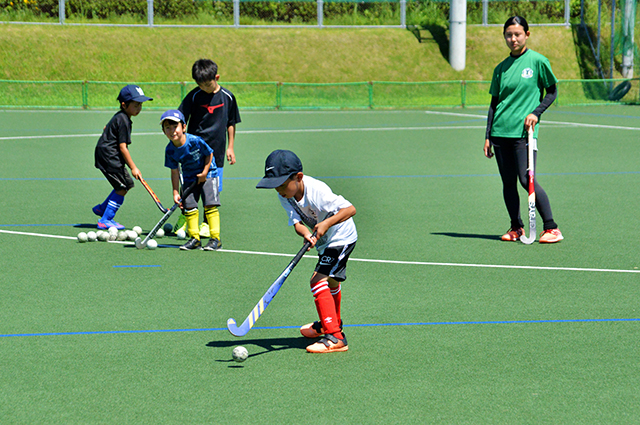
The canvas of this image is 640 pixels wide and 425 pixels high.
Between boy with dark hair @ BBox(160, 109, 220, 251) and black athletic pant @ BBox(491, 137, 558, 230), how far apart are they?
9.72 ft

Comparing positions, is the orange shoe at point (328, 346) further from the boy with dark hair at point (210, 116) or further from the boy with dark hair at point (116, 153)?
the boy with dark hair at point (116, 153)

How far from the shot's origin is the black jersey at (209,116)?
8.69m

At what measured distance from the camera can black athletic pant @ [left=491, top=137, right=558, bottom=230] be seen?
8.52 metres

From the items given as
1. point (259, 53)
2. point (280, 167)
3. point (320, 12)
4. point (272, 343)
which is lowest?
point (272, 343)

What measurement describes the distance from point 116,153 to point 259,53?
31.8m

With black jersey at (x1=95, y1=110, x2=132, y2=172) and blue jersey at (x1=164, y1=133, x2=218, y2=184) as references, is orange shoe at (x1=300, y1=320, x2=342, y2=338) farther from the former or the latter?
black jersey at (x1=95, y1=110, x2=132, y2=172)

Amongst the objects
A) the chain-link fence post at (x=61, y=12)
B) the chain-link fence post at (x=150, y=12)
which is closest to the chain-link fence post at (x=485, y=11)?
the chain-link fence post at (x=150, y=12)

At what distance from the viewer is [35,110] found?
29.8 meters

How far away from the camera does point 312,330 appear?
5422mm

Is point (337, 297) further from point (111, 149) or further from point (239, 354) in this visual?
point (111, 149)

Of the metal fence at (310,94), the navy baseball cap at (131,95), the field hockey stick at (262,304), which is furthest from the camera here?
the metal fence at (310,94)

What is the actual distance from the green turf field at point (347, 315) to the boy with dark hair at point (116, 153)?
433 mm

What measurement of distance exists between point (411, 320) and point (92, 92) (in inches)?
1144

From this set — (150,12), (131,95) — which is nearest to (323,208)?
(131,95)
